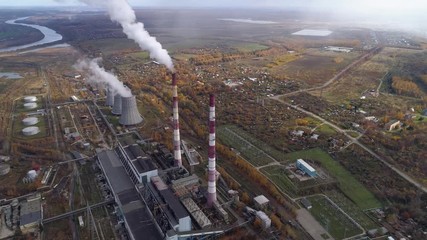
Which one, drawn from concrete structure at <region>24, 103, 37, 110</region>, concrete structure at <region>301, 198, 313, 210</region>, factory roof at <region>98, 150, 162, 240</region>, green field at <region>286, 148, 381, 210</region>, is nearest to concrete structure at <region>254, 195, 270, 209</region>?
concrete structure at <region>301, 198, 313, 210</region>

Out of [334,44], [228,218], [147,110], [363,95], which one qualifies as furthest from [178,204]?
[334,44]

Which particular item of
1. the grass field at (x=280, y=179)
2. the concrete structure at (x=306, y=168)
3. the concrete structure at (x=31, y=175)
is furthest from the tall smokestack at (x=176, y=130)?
the concrete structure at (x=31, y=175)

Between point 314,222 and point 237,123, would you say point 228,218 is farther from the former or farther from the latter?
point 237,123

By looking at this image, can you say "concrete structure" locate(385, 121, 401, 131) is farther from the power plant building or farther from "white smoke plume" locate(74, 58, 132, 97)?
the power plant building

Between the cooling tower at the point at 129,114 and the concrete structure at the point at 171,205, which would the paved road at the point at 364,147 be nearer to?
the concrete structure at the point at 171,205

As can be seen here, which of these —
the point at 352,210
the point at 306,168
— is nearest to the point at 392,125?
the point at 306,168

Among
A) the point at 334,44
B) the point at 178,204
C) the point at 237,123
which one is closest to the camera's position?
the point at 178,204

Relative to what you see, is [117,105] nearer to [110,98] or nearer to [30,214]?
[110,98]
